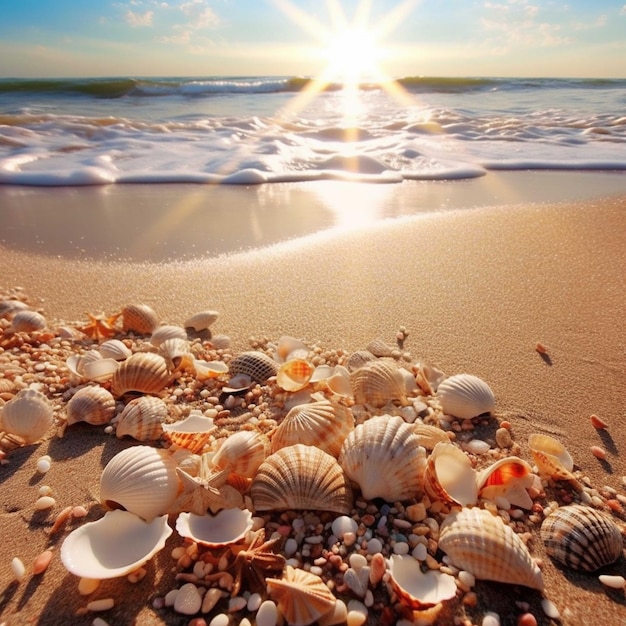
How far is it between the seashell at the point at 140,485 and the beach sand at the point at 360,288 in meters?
0.15

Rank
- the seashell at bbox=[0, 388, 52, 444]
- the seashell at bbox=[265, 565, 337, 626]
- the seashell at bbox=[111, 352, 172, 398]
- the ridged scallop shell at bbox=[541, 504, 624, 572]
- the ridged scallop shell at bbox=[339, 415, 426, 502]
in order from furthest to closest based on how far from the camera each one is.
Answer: the seashell at bbox=[111, 352, 172, 398] < the seashell at bbox=[0, 388, 52, 444] < the ridged scallop shell at bbox=[339, 415, 426, 502] < the ridged scallop shell at bbox=[541, 504, 624, 572] < the seashell at bbox=[265, 565, 337, 626]

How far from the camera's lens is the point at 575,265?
146 inches

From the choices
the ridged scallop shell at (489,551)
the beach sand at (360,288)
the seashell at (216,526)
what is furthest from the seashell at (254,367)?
the ridged scallop shell at (489,551)

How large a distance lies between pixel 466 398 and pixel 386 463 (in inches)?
27.5

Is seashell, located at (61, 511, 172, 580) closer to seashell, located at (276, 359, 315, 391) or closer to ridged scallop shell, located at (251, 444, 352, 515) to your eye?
ridged scallop shell, located at (251, 444, 352, 515)

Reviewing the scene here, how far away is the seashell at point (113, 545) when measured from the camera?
4.43 ft

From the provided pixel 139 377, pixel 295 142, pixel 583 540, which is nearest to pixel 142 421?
pixel 139 377

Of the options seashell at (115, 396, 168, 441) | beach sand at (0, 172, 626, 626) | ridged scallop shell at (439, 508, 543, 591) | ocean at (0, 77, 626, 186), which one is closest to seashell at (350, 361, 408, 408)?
beach sand at (0, 172, 626, 626)

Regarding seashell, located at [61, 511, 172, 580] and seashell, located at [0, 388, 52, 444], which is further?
seashell, located at [0, 388, 52, 444]

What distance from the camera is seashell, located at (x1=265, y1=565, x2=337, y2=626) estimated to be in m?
1.29

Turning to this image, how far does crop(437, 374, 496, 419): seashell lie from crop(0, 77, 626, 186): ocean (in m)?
4.75

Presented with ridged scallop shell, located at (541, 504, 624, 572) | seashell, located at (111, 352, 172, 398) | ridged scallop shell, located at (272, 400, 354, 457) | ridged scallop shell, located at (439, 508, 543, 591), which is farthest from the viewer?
seashell, located at (111, 352, 172, 398)

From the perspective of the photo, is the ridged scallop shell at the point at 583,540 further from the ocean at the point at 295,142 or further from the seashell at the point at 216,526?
the ocean at the point at 295,142

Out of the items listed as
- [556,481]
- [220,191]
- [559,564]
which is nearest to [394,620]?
[559,564]
